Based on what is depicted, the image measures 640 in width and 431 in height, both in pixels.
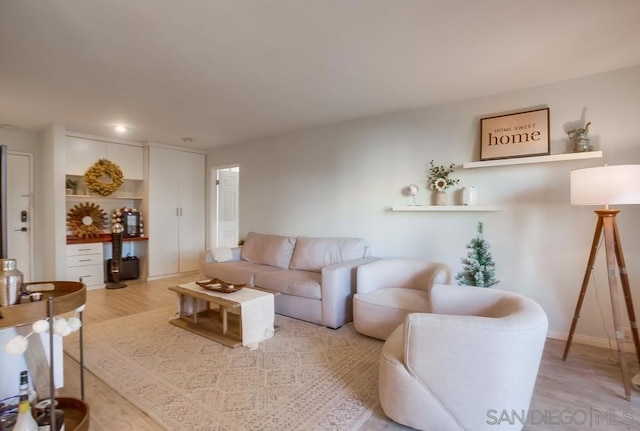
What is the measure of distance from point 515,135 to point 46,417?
12.7 ft

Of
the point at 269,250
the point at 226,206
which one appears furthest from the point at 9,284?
the point at 226,206

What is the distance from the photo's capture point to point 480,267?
2.86 m

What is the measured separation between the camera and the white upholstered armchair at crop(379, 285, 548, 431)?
1465mm

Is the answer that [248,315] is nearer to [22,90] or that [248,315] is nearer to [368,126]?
[368,126]

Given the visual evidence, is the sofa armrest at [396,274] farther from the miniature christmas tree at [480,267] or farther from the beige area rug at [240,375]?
the beige area rug at [240,375]

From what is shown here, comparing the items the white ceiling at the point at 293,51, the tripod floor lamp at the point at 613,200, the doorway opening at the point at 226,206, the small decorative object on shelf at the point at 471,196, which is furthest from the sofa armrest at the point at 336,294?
the doorway opening at the point at 226,206

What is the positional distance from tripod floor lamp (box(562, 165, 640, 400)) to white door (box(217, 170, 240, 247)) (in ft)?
17.2

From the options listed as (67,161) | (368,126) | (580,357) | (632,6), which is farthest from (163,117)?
(580,357)

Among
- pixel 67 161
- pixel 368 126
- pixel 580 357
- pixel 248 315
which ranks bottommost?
pixel 580 357

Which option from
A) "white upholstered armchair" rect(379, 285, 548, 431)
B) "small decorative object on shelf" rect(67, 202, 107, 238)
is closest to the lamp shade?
"white upholstered armchair" rect(379, 285, 548, 431)

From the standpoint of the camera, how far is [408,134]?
3.62 m

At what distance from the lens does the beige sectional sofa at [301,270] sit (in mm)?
3117

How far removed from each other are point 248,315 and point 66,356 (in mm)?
1467

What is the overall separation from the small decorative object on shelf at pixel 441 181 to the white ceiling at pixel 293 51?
715 mm
